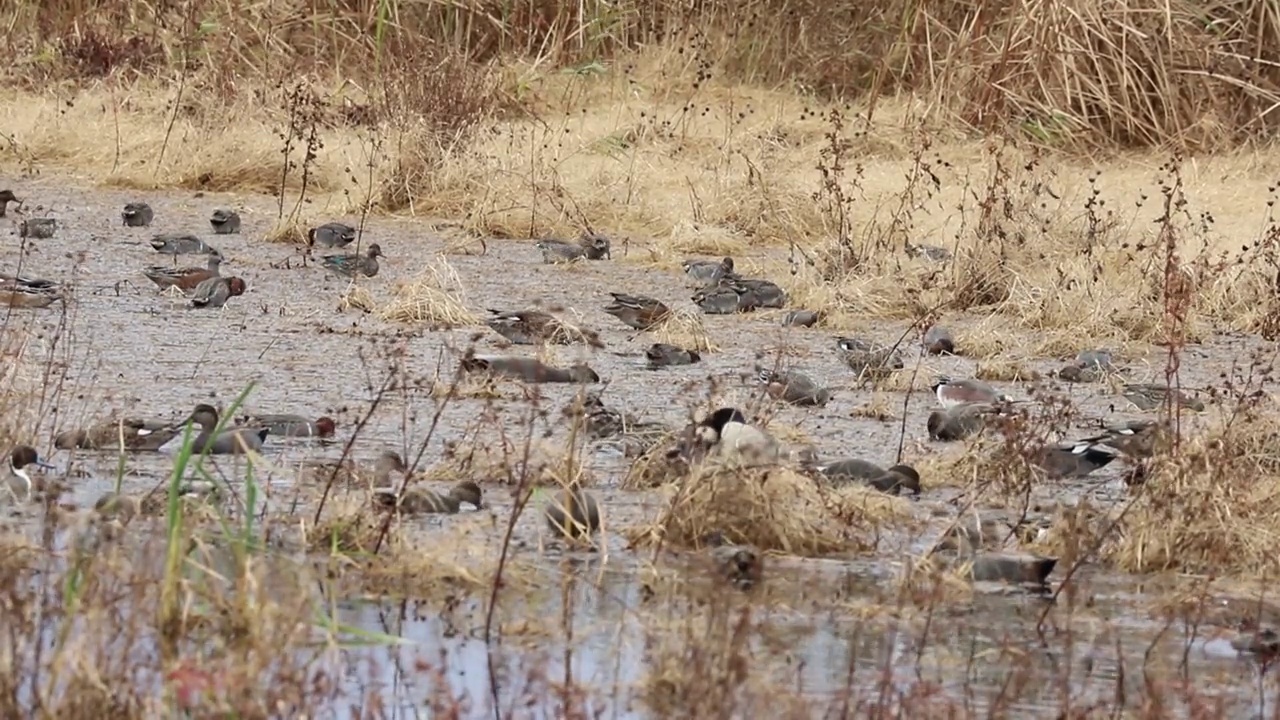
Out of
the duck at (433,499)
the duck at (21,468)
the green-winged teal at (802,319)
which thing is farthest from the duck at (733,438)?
the green-winged teal at (802,319)

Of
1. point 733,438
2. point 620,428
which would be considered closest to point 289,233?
point 620,428

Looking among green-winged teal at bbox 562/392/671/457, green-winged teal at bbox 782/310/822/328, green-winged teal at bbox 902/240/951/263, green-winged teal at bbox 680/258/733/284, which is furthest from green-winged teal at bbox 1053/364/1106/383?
green-winged teal at bbox 680/258/733/284

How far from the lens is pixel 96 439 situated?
7.18m

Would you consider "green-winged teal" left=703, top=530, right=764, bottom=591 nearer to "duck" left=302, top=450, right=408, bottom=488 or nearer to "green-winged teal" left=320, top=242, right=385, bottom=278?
"duck" left=302, top=450, right=408, bottom=488

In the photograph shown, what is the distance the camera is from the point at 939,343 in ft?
32.6

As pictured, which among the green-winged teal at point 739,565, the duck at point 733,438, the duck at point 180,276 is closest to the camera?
the green-winged teal at point 739,565

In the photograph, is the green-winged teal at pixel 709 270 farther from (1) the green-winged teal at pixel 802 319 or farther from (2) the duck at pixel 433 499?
(2) the duck at pixel 433 499

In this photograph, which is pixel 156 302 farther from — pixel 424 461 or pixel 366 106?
pixel 366 106

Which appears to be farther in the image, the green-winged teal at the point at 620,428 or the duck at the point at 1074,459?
the green-winged teal at the point at 620,428

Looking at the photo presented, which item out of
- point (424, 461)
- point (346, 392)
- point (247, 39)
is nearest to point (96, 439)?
point (424, 461)

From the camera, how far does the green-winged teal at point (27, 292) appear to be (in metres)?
9.86

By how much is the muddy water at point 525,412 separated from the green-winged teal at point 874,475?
0.29 ft

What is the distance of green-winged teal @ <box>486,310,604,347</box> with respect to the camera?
970 centimetres

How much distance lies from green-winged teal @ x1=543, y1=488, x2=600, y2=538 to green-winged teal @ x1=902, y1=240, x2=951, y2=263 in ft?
18.1
